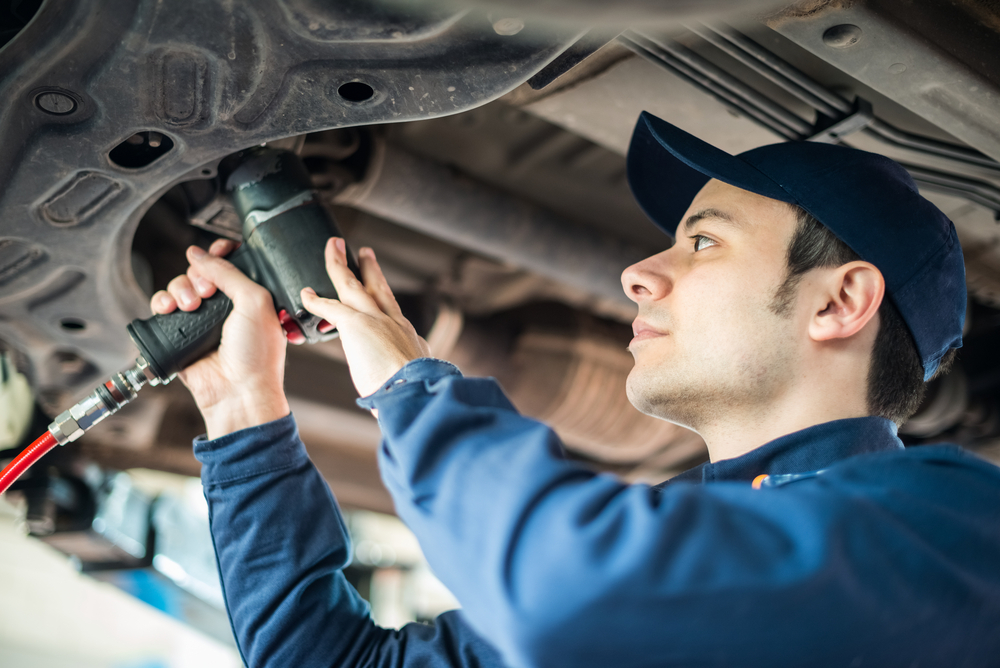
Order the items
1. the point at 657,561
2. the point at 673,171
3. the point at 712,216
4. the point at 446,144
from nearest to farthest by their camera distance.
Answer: the point at 657,561 < the point at 712,216 < the point at 673,171 < the point at 446,144

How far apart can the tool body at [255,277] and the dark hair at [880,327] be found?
0.49 meters

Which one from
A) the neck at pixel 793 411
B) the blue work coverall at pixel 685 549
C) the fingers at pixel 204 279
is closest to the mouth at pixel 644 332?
the neck at pixel 793 411

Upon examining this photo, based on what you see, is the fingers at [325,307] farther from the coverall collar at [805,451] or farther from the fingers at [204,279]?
the coverall collar at [805,451]

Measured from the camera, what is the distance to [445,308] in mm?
1456

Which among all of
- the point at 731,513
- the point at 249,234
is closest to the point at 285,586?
the point at 249,234

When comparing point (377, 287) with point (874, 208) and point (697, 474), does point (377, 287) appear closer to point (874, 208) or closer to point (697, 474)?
point (697, 474)

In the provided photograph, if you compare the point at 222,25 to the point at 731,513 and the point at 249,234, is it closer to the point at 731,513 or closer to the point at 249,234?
the point at 249,234

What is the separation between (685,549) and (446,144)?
912 mm

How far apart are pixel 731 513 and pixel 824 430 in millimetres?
282

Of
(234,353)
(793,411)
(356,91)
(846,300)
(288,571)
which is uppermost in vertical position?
(356,91)

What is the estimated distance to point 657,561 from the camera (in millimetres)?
492

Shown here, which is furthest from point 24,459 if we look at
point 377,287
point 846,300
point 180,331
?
point 846,300

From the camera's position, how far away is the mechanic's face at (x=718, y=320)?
0.82m

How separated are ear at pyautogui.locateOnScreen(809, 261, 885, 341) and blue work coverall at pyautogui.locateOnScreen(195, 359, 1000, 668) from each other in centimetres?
23
